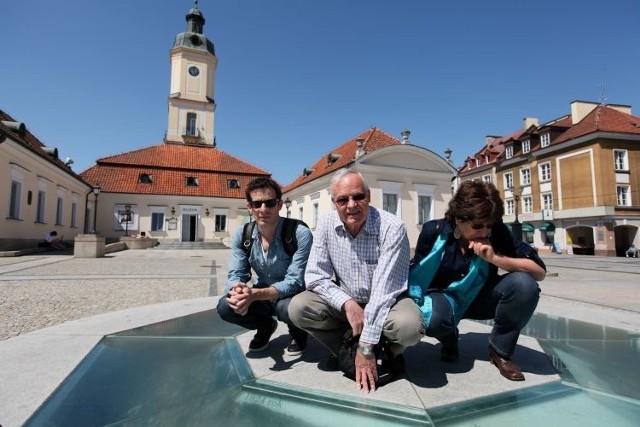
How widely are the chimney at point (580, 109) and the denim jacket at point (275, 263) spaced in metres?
37.9

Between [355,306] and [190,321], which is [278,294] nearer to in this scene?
[355,306]

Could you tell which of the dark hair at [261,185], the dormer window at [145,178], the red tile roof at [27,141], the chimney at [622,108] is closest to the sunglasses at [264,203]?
the dark hair at [261,185]

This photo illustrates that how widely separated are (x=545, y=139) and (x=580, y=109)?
395cm

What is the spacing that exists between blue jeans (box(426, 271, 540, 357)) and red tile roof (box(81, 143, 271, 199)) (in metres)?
30.1

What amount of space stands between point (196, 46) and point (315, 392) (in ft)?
147

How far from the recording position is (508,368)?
202cm

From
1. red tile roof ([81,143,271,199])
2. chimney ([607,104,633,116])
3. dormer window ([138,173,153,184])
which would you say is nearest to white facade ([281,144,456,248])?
red tile roof ([81,143,271,199])

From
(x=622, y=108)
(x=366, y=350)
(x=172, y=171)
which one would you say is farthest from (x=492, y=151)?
(x=366, y=350)

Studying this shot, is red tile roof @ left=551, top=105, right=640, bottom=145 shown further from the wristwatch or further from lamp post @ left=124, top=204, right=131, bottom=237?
lamp post @ left=124, top=204, right=131, bottom=237

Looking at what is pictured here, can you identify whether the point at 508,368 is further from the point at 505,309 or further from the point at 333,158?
the point at 333,158

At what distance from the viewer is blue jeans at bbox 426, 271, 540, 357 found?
199 cm

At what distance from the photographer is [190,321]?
3.55 m

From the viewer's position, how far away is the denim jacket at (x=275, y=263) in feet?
7.84

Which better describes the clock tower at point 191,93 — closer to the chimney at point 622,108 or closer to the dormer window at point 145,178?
the dormer window at point 145,178
